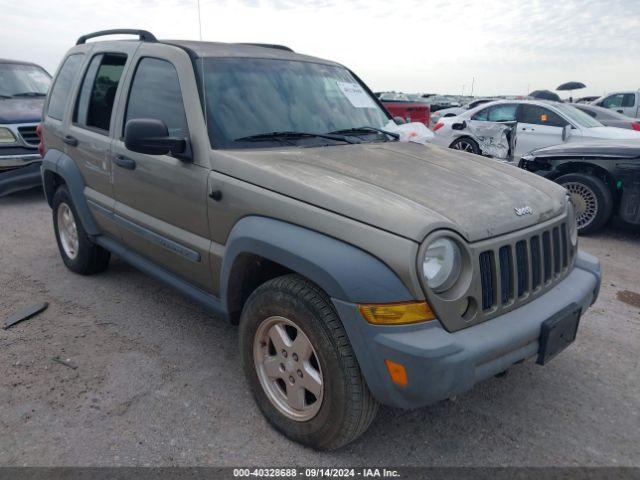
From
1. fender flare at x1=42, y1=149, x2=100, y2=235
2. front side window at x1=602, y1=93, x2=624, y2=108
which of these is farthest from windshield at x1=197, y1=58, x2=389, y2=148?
front side window at x1=602, y1=93, x2=624, y2=108

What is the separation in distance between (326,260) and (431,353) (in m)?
0.55

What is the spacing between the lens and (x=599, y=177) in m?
6.05

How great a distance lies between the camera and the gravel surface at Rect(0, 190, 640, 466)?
2.46 metres

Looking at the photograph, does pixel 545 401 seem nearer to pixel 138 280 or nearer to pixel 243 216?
pixel 243 216

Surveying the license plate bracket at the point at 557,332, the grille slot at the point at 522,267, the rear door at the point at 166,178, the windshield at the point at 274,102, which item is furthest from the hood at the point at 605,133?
the rear door at the point at 166,178

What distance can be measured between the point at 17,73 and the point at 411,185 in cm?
871

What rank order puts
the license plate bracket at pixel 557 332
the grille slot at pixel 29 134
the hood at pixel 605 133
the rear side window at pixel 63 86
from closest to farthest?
the license plate bracket at pixel 557 332 → the rear side window at pixel 63 86 → the grille slot at pixel 29 134 → the hood at pixel 605 133

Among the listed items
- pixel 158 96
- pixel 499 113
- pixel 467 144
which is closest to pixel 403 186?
pixel 158 96

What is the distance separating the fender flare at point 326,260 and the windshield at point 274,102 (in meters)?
0.67

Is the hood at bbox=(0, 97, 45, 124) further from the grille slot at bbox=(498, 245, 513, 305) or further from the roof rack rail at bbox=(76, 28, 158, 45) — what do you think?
the grille slot at bbox=(498, 245, 513, 305)

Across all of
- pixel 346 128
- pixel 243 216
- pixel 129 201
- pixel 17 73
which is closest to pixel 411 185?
pixel 243 216

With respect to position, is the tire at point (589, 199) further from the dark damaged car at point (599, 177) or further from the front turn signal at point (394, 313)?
the front turn signal at point (394, 313)

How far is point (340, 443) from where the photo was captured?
2330 mm

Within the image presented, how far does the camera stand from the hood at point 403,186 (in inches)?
84.7
